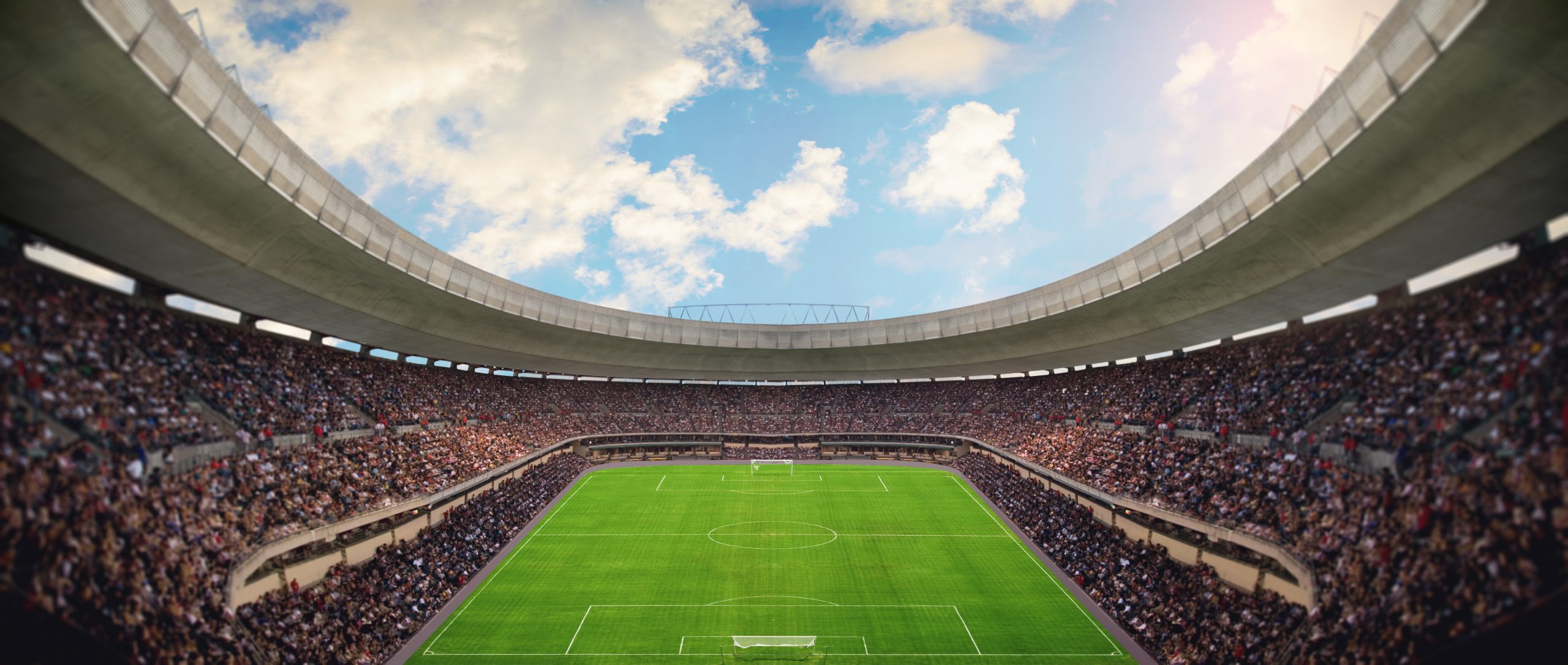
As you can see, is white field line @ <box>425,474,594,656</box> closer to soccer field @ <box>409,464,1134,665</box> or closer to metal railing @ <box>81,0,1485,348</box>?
soccer field @ <box>409,464,1134,665</box>

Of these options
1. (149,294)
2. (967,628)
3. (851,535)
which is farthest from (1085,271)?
(149,294)

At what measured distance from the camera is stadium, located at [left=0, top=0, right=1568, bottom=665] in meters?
11.3

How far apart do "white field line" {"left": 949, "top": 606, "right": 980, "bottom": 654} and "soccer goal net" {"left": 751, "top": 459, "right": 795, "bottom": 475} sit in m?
26.9

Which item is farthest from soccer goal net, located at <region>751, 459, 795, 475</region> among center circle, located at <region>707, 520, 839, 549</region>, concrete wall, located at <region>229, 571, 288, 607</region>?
concrete wall, located at <region>229, 571, 288, 607</region>

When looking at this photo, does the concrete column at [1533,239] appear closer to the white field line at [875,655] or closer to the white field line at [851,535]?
the white field line at [875,655]

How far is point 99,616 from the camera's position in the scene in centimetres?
1156

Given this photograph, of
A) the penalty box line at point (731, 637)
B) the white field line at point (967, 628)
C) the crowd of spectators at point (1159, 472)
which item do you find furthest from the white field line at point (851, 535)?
the penalty box line at point (731, 637)

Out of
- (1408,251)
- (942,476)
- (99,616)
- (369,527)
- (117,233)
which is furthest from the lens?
(942,476)

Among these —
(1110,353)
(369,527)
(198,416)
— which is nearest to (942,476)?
(1110,353)

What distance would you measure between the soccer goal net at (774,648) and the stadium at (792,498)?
208mm

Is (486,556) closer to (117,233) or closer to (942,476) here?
(117,233)

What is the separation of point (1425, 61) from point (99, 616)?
26.1 meters

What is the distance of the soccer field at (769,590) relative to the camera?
2000 cm

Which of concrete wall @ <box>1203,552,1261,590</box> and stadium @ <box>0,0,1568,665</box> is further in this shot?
concrete wall @ <box>1203,552,1261,590</box>
